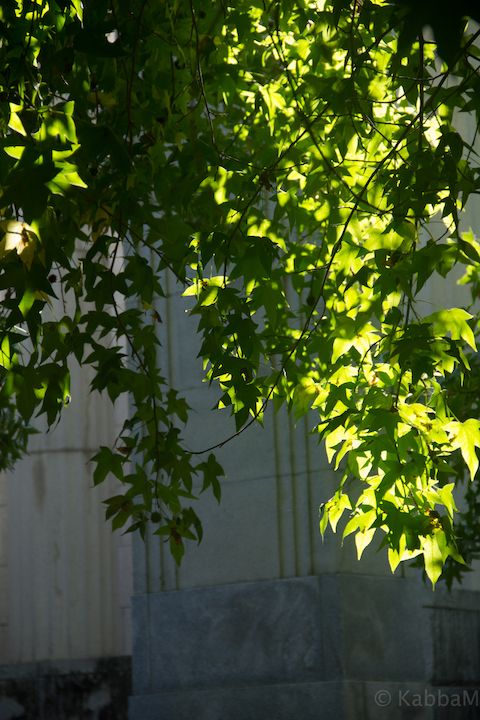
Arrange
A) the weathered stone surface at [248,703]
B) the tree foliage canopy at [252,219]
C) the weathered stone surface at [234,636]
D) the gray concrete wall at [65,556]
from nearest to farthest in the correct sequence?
the tree foliage canopy at [252,219], the weathered stone surface at [248,703], the weathered stone surface at [234,636], the gray concrete wall at [65,556]

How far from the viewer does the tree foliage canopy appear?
353 centimetres

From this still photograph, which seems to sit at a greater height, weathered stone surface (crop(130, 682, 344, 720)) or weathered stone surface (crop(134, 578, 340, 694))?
weathered stone surface (crop(134, 578, 340, 694))

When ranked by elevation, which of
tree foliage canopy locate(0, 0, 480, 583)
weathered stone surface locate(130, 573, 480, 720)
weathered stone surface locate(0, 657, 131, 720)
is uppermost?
tree foliage canopy locate(0, 0, 480, 583)

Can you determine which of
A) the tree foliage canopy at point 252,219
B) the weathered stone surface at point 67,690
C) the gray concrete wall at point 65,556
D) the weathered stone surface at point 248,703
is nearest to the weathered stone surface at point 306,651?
the weathered stone surface at point 248,703

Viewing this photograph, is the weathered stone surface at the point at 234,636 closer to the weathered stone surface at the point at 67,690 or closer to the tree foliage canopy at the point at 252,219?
the tree foliage canopy at the point at 252,219

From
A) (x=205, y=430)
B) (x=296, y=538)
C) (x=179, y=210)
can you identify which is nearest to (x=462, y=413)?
(x=179, y=210)

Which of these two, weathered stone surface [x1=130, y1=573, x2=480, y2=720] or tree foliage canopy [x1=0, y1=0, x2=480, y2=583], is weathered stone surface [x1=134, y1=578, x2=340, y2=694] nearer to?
weathered stone surface [x1=130, y1=573, x2=480, y2=720]

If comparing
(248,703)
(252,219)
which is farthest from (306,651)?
(252,219)

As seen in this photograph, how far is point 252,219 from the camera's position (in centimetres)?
430

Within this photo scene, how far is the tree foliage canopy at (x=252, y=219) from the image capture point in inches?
139

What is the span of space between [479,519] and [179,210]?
2619mm

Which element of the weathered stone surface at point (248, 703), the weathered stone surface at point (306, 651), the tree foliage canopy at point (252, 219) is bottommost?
the weathered stone surface at point (248, 703)

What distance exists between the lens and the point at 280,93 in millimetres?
5219

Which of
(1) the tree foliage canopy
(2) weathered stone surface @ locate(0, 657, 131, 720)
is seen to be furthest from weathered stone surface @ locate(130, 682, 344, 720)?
(2) weathered stone surface @ locate(0, 657, 131, 720)
